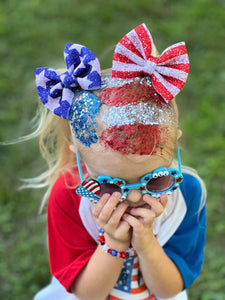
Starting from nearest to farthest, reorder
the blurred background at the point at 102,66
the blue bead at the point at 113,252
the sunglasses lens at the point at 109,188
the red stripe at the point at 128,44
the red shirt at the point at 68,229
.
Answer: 1. the red stripe at the point at 128,44
2. the sunglasses lens at the point at 109,188
3. the blue bead at the point at 113,252
4. the red shirt at the point at 68,229
5. the blurred background at the point at 102,66

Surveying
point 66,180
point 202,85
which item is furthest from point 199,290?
point 202,85

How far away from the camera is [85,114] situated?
1597 mm

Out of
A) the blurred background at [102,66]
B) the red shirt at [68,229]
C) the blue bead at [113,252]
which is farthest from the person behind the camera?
the blurred background at [102,66]

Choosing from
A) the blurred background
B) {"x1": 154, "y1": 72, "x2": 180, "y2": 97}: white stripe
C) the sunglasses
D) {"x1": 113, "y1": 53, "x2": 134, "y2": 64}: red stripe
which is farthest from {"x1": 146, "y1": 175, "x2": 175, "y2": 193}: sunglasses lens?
the blurred background

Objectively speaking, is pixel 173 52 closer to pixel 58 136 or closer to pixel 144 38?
pixel 144 38

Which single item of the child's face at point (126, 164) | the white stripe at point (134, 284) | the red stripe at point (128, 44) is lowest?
the white stripe at point (134, 284)

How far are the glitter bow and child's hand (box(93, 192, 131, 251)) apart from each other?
36 cm

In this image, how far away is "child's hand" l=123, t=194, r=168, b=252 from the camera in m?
1.71

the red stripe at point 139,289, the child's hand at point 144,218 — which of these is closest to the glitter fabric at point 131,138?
the child's hand at point 144,218

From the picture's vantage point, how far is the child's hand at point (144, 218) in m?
1.71

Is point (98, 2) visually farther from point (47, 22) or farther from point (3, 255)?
point (3, 255)

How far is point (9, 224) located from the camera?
127 inches

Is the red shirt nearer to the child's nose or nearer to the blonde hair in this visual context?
the blonde hair

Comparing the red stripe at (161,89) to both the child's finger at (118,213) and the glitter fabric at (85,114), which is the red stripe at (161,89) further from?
the child's finger at (118,213)
